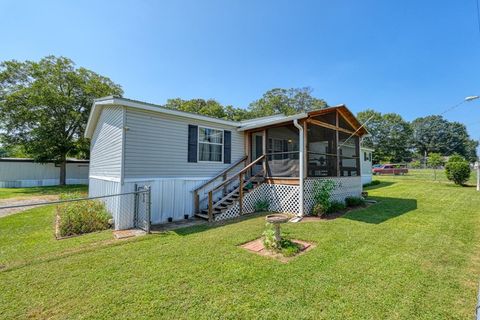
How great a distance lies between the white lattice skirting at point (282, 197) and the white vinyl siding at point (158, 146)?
71.9 inches

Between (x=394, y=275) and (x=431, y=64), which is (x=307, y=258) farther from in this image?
(x=431, y=64)

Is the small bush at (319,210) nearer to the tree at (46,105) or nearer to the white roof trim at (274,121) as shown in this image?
the white roof trim at (274,121)

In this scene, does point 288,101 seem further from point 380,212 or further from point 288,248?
point 288,248

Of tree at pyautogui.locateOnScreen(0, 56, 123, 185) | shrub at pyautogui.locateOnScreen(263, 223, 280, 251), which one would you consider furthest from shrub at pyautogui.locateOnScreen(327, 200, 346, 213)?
tree at pyautogui.locateOnScreen(0, 56, 123, 185)

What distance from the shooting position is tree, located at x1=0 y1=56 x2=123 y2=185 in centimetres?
1911

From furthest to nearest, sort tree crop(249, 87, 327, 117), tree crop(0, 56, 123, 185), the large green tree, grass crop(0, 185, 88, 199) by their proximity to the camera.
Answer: the large green tree, tree crop(249, 87, 327, 117), tree crop(0, 56, 123, 185), grass crop(0, 185, 88, 199)

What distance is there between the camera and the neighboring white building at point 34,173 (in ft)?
65.1

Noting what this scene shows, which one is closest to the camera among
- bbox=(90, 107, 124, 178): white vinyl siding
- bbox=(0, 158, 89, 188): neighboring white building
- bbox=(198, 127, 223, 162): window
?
bbox=(90, 107, 124, 178): white vinyl siding

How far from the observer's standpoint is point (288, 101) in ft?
113

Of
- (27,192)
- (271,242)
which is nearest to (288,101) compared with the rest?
(27,192)

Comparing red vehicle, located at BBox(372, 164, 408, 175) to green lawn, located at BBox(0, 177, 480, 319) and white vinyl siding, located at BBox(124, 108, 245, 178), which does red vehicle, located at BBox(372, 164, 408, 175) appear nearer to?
green lawn, located at BBox(0, 177, 480, 319)

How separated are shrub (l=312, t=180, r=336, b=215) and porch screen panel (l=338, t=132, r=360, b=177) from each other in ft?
7.41

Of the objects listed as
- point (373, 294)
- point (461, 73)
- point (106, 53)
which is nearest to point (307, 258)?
point (373, 294)

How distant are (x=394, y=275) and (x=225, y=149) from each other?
677 cm
